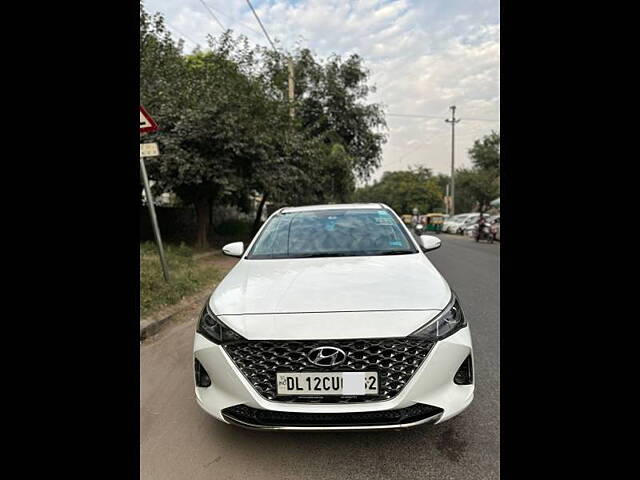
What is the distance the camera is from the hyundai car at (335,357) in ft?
5.59

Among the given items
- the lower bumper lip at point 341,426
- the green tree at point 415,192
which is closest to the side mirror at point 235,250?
the lower bumper lip at point 341,426

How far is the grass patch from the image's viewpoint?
4.68m

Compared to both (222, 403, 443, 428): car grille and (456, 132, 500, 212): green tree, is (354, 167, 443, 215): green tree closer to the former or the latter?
(456, 132, 500, 212): green tree

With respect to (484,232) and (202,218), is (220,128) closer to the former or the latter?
(202,218)

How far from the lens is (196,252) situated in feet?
32.5

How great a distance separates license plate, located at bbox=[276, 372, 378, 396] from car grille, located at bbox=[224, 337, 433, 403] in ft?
0.06

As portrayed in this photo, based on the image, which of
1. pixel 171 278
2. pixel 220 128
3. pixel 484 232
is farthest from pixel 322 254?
pixel 484 232

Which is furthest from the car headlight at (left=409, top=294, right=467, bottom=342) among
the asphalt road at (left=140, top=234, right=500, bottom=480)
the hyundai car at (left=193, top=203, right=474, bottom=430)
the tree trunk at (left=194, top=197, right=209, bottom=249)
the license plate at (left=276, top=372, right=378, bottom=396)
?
the tree trunk at (left=194, top=197, right=209, bottom=249)

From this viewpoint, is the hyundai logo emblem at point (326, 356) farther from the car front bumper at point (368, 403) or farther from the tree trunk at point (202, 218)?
the tree trunk at point (202, 218)

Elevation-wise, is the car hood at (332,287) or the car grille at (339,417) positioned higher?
the car hood at (332,287)

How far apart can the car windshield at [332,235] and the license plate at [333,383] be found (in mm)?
1156

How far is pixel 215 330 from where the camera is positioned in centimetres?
191
